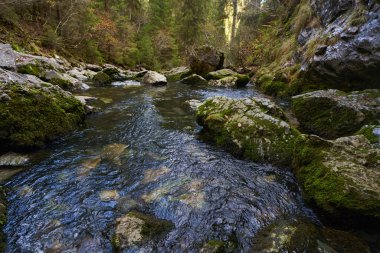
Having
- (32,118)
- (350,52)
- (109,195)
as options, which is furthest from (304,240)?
(350,52)

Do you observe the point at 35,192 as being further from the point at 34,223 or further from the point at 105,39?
the point at 105,39

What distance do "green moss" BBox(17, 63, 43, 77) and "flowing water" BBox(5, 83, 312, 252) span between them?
574cm

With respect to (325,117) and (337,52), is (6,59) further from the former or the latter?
(337,52)

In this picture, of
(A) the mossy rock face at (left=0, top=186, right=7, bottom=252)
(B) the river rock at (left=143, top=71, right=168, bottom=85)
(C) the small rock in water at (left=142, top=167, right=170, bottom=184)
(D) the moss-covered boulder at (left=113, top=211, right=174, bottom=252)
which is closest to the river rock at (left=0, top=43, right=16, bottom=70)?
(A) the mossy rock face at (left=0, top=186, right=7, bottom=252)

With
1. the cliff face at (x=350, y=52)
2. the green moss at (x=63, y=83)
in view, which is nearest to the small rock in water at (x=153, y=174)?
the cliff face at (x=350, y=52)

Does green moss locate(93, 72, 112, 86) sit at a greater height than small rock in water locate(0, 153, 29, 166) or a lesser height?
lesser

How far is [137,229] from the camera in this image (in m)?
3.23

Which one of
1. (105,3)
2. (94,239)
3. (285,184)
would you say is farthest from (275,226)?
(105,3)

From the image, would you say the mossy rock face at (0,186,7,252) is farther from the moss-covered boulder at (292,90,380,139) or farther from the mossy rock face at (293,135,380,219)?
the moss-covered boulder at (292,90,380,139)

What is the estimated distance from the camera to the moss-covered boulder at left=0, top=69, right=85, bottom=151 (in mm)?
5129

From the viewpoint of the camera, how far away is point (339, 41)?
29.1 ft

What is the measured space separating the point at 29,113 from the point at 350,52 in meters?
8.85

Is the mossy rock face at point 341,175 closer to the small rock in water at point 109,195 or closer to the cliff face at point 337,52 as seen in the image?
the small rock in water at point 109,195

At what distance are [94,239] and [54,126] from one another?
3.71m
